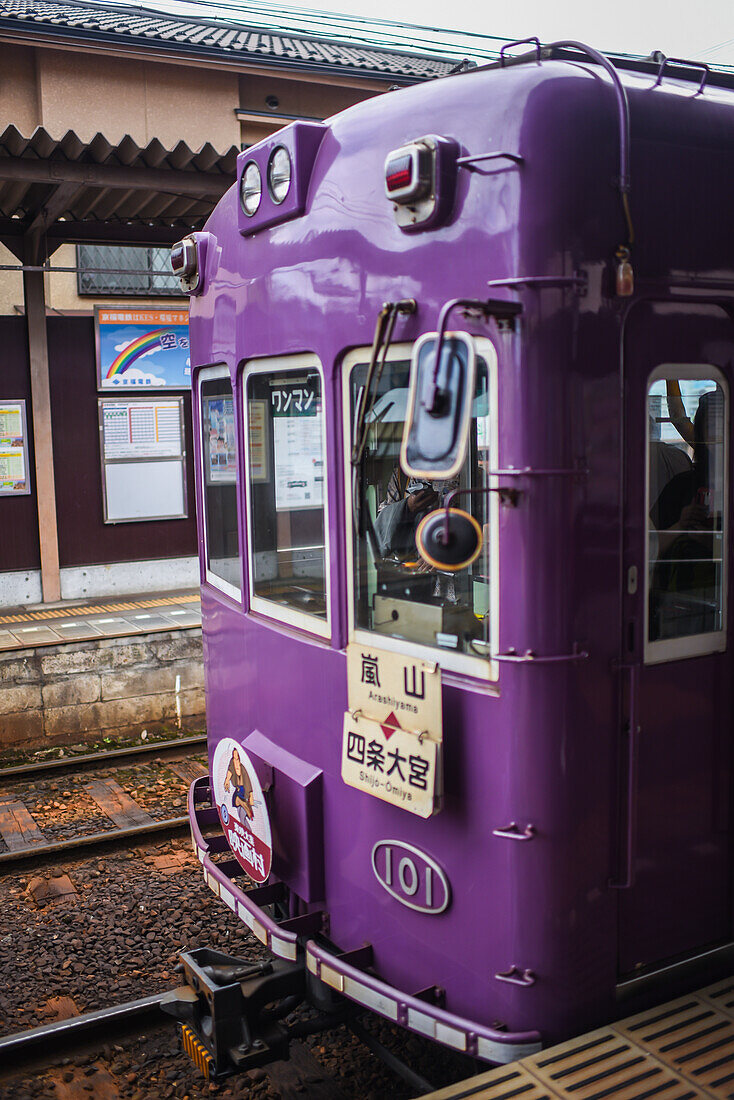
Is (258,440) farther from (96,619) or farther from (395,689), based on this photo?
(96,619)

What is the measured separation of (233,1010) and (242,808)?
2.47 feet

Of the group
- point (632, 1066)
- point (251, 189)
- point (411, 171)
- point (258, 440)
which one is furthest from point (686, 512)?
point (251, 189)

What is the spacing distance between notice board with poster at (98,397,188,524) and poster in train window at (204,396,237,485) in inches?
249

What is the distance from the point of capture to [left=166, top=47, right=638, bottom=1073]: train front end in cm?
264

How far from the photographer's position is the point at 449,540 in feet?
8.42

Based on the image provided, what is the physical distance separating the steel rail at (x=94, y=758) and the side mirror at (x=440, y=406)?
214 inches

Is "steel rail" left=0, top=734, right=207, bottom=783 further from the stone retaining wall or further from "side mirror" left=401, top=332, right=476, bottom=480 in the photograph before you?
"side mirror" left=401, top=332, right=476, bottom=480

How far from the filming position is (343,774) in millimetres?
3254

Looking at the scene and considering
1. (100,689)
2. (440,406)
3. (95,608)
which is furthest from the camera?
(95,608)

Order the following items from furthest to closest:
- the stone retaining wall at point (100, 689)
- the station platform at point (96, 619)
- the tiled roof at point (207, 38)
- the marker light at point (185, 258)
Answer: the tiled roof at point (207, 38) < the station platform at point (96, 619) < the stone retaining wall at point (100, 689) < the marker light at point (185, 258)

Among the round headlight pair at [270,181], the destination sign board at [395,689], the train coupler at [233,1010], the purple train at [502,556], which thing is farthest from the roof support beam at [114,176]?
the train coupler at [233,1010]

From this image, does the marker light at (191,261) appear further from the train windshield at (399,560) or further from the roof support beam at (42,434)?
the roof support beam at (42,434)

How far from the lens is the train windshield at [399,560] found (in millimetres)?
2973

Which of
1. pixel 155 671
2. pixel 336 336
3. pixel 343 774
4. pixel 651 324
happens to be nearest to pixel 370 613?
pixel 343 774
